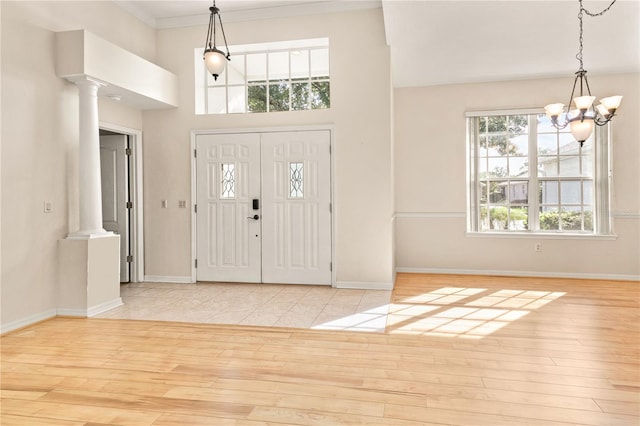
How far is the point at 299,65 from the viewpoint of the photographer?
18.6 ft

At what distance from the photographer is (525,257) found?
6184mm

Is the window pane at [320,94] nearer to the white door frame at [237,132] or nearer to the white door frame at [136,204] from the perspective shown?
the white door frame at [237,132]

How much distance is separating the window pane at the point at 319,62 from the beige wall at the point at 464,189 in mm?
1419

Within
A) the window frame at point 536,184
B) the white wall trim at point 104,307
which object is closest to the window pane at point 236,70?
the white wall trim at point 104,307

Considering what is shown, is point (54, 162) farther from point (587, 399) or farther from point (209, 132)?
point (587, 399)

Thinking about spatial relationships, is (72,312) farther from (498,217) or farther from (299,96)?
(498,217)

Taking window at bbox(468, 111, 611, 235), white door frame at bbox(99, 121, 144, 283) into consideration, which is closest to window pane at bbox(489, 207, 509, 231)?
window at bbox(468, 111, 611, 235)

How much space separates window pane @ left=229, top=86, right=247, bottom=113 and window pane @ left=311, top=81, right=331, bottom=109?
39.3 inches

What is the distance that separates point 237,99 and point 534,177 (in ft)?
15.2

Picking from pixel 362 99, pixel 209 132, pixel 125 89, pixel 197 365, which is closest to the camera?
pixel 197 365

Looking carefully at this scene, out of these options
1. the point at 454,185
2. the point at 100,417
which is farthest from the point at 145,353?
the point at 454,185

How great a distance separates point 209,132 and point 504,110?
4.42 meters

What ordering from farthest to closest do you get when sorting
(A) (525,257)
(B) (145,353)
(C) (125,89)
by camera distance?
(A) (525,257) < (C) (125,89) < (B) (145,353)

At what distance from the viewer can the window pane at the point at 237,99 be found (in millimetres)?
5859
